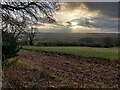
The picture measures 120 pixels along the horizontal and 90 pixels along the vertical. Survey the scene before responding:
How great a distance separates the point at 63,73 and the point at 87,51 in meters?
7.38

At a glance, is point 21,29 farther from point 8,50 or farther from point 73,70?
point 73,70

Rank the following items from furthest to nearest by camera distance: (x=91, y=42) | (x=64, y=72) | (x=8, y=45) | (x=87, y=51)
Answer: (x=87, y=51), (x=91, y=42), (x=64, y=72), (x=8, y=45)

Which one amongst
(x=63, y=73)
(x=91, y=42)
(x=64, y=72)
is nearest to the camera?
(x=63, y=73)

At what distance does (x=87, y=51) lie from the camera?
23.2 m

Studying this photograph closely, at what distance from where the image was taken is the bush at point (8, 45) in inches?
580

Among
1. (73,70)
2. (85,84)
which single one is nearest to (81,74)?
(73,70)

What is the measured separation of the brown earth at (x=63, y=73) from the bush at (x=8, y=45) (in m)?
0.61

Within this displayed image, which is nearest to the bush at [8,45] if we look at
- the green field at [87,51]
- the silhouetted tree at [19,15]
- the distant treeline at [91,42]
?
the silhouetted tree at [19,15]

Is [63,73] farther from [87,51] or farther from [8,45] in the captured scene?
[87,51]

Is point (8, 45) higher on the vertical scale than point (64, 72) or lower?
higher

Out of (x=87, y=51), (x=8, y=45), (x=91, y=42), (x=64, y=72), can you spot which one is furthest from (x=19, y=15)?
(x=87, y=51)

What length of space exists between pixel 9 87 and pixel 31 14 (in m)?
5.16

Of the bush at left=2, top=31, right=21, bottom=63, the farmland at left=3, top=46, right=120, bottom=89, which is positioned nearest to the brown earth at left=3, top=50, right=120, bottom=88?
the farmland at left=3, top=46, right=120, bottom=89

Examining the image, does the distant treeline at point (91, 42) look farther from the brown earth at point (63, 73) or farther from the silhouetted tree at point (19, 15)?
the silhouetted tree at point (19, 15)
